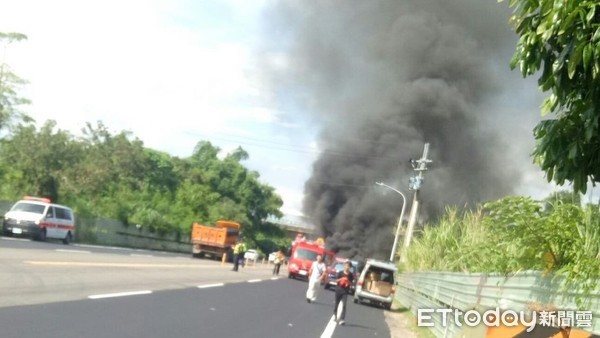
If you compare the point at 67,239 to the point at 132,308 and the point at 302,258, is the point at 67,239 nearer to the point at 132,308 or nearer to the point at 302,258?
the point at 302,258

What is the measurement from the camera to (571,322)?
6574 mm

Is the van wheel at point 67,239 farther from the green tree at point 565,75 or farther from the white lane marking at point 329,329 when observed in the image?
→ the green tree at point 565,75

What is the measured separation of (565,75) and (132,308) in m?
9.60

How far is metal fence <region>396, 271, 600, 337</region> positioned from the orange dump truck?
118 ft

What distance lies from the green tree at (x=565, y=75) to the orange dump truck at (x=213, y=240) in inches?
1926

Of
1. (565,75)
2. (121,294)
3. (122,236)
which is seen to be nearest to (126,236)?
(122,236)

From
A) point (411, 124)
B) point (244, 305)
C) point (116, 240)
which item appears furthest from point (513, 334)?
point (116, 240)

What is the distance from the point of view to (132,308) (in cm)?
1336

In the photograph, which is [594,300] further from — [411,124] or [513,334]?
[411,124]

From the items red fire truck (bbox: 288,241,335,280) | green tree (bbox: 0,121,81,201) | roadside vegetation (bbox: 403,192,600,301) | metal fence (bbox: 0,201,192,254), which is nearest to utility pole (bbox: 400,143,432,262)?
red fire truck (bbox: 288,241,335,280)

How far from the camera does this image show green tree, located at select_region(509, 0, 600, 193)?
5164 mm

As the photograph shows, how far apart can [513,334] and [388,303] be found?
22.0 metres

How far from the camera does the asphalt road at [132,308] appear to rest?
1063 cm

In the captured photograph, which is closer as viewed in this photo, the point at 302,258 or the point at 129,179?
the point at 302,258
